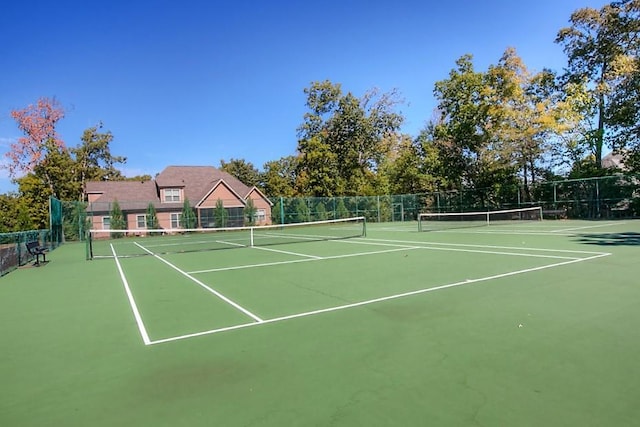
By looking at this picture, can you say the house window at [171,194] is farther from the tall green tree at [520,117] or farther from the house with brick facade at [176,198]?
the tall green tree at [520,117]

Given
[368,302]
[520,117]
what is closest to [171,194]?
[520,117]

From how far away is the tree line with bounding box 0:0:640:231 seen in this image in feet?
100

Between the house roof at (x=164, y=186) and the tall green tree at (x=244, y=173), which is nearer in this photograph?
the house roof at (x=164, y=186)

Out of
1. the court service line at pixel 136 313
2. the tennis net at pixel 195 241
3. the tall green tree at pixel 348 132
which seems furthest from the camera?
the tall green tree at pixel 348 132

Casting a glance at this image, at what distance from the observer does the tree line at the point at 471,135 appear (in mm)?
30625

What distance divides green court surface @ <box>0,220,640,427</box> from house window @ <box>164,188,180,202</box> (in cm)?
3187

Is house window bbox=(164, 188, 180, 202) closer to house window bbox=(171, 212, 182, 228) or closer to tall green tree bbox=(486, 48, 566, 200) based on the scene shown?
house window bbox=(171, 212, 182, 228)

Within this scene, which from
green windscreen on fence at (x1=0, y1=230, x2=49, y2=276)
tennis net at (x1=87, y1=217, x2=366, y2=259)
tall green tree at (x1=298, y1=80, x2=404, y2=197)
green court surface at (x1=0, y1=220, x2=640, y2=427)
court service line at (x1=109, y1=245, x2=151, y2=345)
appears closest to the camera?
green court surface at (x1=0, y1=220, x2=640, y2=427)

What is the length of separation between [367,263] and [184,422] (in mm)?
8276

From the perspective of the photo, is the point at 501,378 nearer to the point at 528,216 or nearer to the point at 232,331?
the point at 232,331

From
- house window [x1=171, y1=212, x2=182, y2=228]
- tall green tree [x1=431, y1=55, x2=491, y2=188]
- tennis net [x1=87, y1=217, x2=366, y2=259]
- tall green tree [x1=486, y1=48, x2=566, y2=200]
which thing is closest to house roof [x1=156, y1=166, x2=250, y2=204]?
house window [x1=171, y1=212, x2=182, y2=228]

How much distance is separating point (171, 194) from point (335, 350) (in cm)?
3855

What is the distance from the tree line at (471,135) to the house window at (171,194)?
35.1 feet

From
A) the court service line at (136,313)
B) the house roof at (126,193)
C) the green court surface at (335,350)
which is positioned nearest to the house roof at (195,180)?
the house roof at (126,193)
